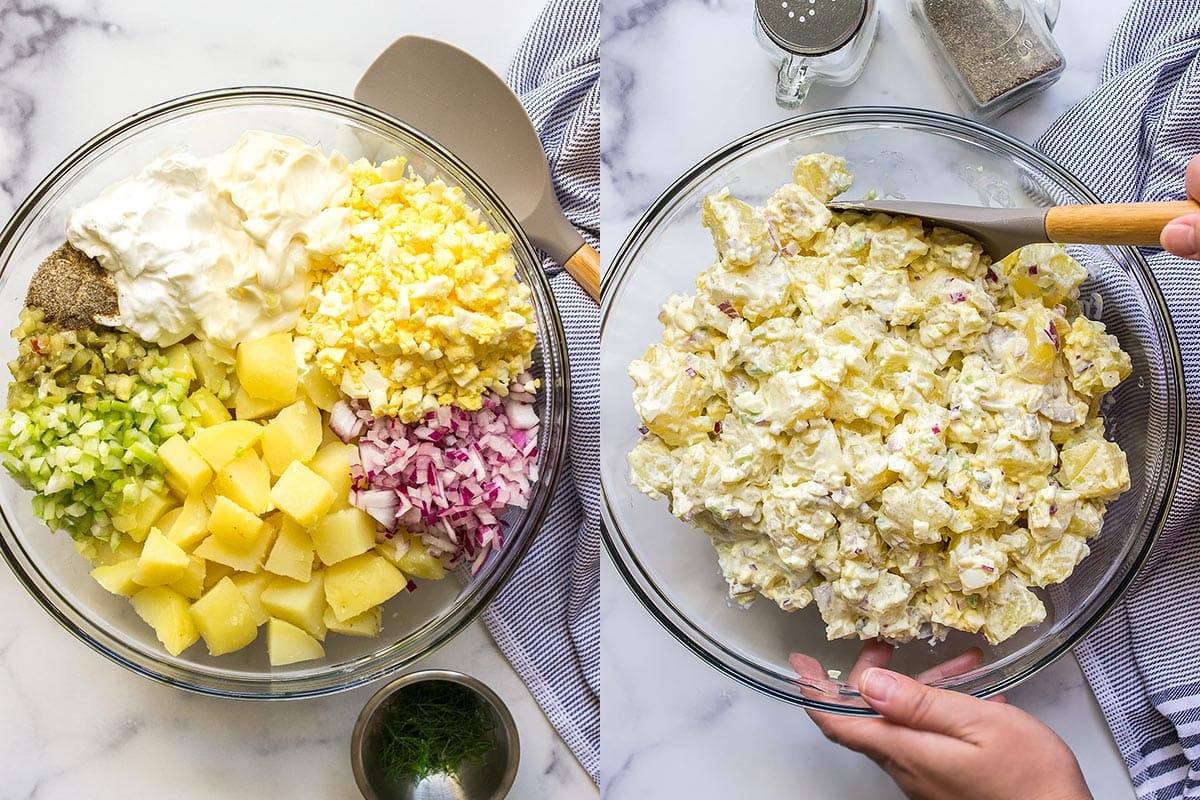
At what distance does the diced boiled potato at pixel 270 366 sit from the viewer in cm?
165

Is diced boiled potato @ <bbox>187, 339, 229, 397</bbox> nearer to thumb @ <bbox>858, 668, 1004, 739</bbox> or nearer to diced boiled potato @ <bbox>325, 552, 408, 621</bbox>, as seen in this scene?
diced boiled potato @ <bbox>325, 552, 408, 621</bbox>

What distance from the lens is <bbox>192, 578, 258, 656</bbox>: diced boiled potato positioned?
5.65ft

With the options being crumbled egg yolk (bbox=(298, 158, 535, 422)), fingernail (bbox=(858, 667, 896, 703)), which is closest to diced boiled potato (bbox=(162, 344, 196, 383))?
crumbled egg yolk (bbox=(298, 158, 535, 422))

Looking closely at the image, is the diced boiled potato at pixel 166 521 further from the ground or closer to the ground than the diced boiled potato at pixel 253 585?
further from the ground

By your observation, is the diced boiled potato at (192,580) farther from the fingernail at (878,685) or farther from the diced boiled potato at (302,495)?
the fingernail at (878,685)

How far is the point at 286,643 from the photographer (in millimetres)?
1776

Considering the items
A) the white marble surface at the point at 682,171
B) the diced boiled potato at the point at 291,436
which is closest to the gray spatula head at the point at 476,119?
the white marble surface at the point at 682,171

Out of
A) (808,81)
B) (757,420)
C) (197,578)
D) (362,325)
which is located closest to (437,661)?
(197,578)

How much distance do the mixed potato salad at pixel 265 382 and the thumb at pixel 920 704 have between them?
662 mm

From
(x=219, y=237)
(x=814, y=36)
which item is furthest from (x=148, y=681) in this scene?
(x=814, y=36)

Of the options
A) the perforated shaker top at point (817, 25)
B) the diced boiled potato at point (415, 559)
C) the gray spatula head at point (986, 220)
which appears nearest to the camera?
the gray spatula head at point (986, 220)

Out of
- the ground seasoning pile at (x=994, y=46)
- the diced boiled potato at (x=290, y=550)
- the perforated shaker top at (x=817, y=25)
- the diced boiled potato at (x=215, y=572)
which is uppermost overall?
the perforated shaker top at (x=817, y=25)

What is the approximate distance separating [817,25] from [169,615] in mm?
1458

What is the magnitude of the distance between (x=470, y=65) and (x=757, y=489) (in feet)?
2.99
